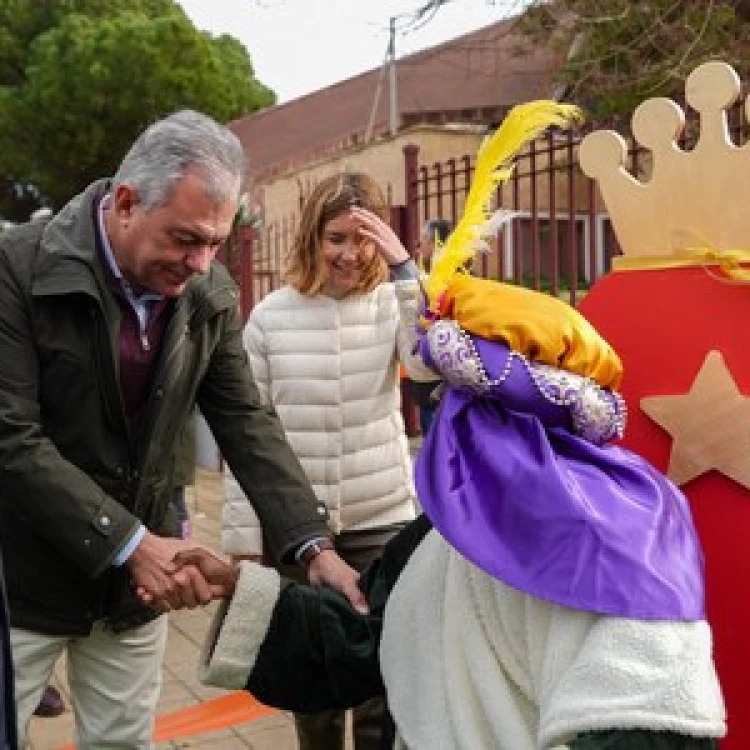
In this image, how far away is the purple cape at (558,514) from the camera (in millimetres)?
1445

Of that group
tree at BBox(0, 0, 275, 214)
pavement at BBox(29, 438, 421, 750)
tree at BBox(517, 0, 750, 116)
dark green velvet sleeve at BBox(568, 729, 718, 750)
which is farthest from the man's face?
tree at BBox(0, 0, 275, 214)

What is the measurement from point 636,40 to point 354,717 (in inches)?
244

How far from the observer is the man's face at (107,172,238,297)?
213cm

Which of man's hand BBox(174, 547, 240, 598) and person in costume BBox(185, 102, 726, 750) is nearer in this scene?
person in costume BBox(185, 102, 726, 750)

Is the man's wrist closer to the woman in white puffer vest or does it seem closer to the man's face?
the woman in white puffer vest

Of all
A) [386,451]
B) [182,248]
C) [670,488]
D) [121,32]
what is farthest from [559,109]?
[121,32]

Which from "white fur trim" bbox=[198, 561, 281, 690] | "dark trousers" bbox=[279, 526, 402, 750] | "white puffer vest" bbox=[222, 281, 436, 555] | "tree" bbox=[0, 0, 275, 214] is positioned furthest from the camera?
"tree" bbox=[0, 0, 275, 214]

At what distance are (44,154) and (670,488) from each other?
923 inches

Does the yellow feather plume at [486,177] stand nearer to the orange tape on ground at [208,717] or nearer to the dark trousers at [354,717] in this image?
the dark trousers at [354,717]

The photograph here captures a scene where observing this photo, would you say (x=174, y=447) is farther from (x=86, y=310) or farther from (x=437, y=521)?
(x=437, y=521)

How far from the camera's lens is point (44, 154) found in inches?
921

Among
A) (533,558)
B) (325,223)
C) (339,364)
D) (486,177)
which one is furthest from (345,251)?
(533,558)

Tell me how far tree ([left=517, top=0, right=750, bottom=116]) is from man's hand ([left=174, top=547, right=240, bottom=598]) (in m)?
5.50

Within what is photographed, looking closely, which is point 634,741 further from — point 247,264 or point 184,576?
point 247,264
